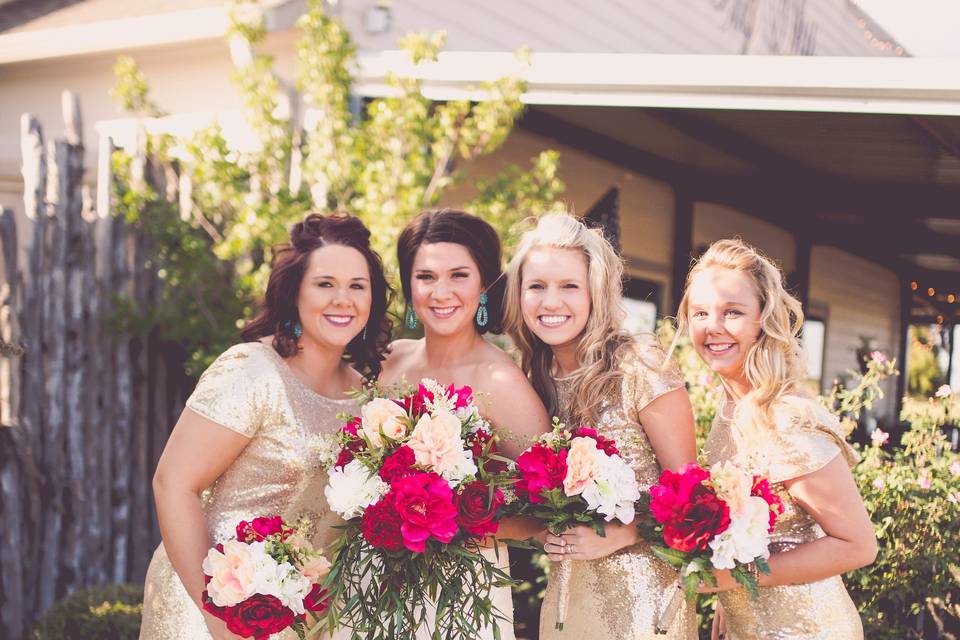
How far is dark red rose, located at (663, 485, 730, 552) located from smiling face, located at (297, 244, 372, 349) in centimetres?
131

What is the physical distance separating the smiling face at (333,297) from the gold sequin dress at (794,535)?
1.32 meters

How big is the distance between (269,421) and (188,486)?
32 centimetres

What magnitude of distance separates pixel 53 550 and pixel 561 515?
Result: 4140mm

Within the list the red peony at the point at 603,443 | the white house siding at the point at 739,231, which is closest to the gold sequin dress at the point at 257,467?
the red peony at the point at 603,443

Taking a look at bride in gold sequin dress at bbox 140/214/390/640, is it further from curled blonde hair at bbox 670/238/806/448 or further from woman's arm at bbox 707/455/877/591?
woman's arm at bbox 707/455/877/591

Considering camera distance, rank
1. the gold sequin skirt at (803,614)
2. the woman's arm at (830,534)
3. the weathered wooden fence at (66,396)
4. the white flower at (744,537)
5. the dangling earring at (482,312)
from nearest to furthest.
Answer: the white flower at (744,537) → the woman's arm at (830,534) → the gold sequin skirt at (803,614) → the dangling earring at (482,312) → the weathered wooden fence at (66,396)

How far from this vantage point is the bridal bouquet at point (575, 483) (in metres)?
2.67

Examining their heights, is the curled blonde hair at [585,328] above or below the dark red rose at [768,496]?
above

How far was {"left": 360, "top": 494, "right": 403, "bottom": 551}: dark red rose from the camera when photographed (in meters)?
2.59

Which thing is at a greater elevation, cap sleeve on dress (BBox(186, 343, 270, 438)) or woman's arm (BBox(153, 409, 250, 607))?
cap sleeve on dress (BBox(186, 343, 270, 438))

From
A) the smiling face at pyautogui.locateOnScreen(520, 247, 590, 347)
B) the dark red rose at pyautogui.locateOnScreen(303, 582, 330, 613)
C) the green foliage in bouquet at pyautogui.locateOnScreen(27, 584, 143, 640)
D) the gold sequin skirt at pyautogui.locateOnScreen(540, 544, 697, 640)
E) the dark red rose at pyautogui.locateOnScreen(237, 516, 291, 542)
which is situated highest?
the smiling face at pyautogui.locateOnScreen(520, 247, 590, 347)

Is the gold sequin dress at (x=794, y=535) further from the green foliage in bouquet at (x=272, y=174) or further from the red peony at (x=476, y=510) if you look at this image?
the green foliage in bouquet at (x=272, y=174)

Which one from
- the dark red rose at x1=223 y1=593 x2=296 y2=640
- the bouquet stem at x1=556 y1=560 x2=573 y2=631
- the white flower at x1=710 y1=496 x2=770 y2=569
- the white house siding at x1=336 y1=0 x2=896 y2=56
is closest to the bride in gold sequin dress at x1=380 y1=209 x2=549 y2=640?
the bouquet stem at x1=556 y1=560 x2=573 y2=631

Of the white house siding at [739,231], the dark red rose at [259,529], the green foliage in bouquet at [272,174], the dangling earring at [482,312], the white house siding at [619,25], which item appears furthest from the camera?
the white house siding at [739,231]
